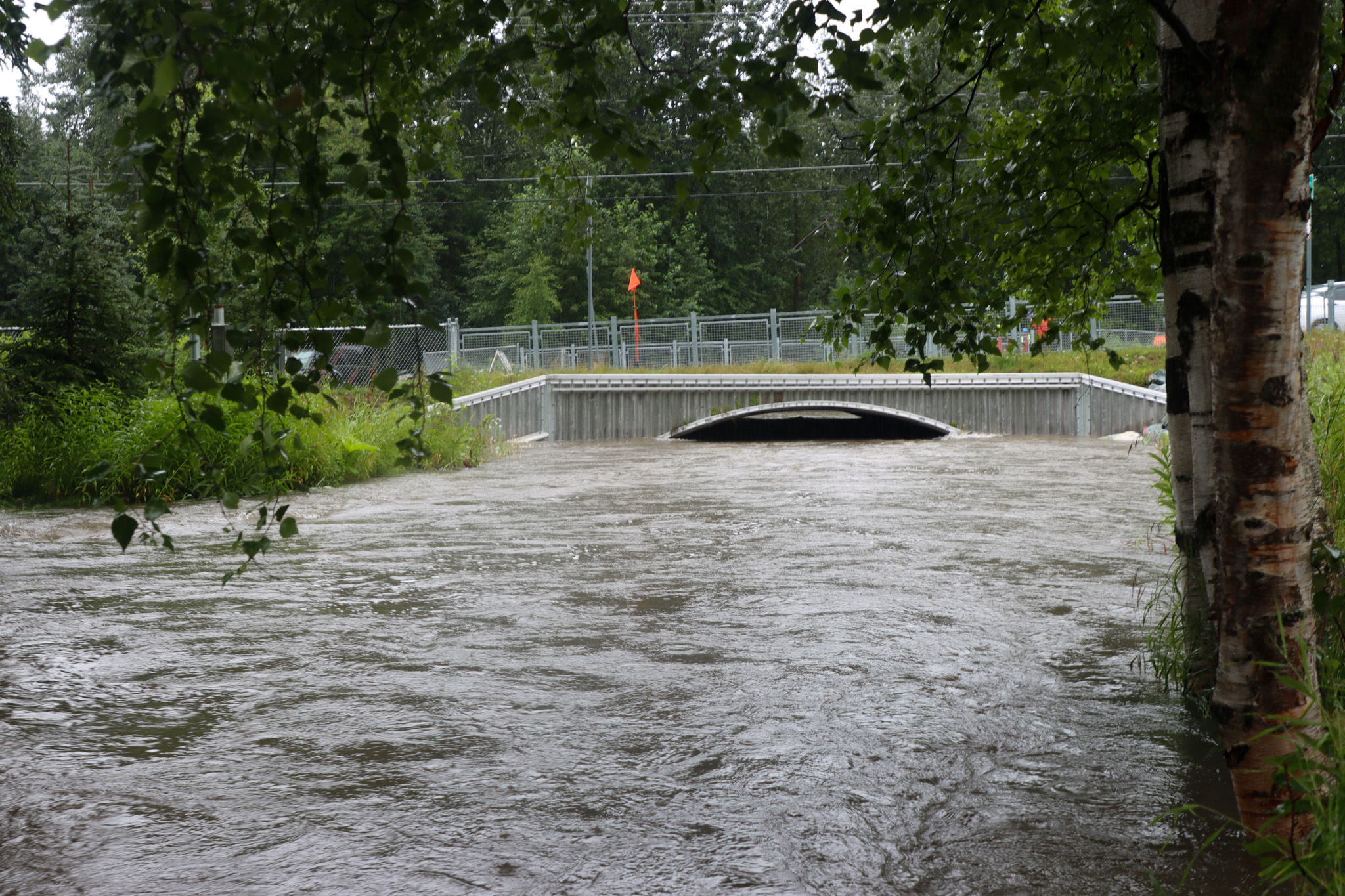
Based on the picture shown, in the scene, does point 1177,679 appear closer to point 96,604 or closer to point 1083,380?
point 96,604

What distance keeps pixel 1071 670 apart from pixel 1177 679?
54 cm

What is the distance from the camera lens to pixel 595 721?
468 centimetres

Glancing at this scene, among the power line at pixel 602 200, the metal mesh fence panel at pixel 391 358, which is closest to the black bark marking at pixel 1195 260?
the metal mesh fence panel at pixel 391 358

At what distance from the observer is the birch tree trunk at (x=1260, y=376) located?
2422 mm

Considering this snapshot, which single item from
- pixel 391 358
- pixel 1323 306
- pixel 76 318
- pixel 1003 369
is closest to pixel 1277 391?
pixel 76 318

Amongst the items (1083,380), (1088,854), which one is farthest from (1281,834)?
(1083,380)

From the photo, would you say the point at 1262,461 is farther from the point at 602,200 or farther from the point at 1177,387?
the point at 602,200

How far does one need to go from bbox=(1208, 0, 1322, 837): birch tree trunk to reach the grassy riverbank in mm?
17706

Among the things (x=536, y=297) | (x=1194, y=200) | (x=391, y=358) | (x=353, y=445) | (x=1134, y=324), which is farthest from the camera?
(x=536, y=297)

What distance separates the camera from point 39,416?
11477 millimetres

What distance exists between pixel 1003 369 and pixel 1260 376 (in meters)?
23.8

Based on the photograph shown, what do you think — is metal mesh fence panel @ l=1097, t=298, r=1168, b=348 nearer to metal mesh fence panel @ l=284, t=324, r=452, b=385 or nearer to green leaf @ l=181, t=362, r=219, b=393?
metal mesh fence panel @ l=284, t=324, r=452, b=385

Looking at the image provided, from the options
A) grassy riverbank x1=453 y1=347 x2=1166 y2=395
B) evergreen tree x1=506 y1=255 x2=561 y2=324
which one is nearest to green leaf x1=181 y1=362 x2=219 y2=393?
grassy riverbank x1=453 y1=347 x2=1166 y2=395

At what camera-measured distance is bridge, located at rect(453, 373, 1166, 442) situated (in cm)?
2180
